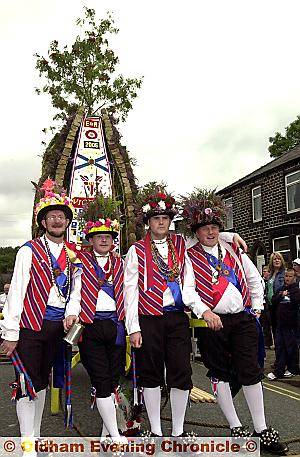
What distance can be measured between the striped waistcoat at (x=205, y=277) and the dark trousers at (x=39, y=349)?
1.07m

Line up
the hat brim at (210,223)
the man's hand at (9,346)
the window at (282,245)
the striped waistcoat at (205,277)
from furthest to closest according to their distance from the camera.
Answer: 1. the window at (282,245)
2. the hat brim at (210,223)
3. the striped waistcoat at (205,277)
4. the man's hand at (9,346)

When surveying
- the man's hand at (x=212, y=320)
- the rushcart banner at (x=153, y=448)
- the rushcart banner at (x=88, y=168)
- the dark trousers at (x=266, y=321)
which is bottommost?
the rushcart banner at (x=153, y=448)

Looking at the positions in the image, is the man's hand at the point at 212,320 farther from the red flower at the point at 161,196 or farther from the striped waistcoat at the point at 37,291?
the striped waistcoat at the point at 37,291

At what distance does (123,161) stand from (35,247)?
2.88 m

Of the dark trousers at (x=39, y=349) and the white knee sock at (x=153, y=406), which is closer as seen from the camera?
the dark trousers at (x=39, y=349)

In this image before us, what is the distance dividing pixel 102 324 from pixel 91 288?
27 cm

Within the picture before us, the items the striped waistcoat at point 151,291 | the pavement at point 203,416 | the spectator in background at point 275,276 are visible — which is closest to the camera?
the striped waistcoat at point 151,291

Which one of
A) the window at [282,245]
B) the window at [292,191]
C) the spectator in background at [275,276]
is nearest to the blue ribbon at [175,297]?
the spectator in background at [275,276]

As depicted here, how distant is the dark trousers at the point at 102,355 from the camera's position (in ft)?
11.7

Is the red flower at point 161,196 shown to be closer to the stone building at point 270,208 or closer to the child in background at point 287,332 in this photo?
the child in background at point 287,332

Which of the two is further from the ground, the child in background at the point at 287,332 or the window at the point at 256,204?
the window at the point at 256,204

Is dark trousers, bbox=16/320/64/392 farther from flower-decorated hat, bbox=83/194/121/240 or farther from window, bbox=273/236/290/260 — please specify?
window, bbox=273/236/290/260

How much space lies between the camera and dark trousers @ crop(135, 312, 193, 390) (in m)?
3.64

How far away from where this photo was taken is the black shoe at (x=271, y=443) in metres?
3.54
